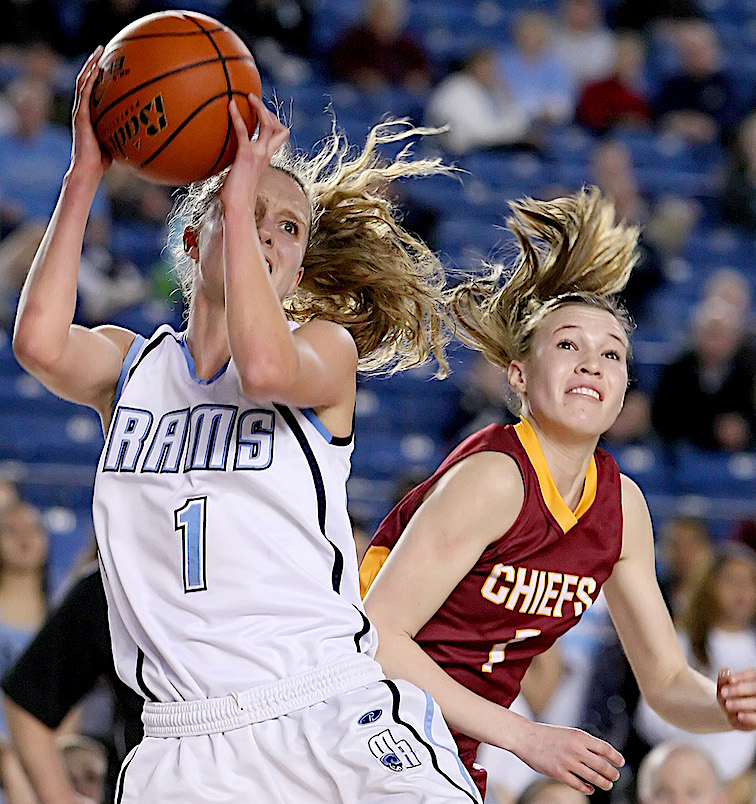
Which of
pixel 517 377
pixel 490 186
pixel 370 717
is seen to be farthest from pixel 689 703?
pixel 490 186

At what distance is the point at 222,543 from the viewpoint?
98.1 inches

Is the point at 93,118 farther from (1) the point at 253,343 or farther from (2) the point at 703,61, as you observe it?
(2) the point at 703,61

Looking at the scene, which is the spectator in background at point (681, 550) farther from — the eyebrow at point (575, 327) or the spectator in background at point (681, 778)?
the eyebrow at point (575, 327)

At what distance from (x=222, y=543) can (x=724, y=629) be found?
3.48m

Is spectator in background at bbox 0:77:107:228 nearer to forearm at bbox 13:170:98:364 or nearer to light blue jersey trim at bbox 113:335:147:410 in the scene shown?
light blue jersey trim at bbox 113:335:147:410

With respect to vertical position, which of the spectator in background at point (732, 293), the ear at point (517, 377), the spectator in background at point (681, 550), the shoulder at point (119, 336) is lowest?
the spectator in background at point (681, 550)

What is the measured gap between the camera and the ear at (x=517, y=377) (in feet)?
10.7

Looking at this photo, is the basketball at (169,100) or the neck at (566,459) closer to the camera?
the basketball at (169,100)

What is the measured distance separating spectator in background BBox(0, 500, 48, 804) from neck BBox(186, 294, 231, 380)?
93.4 inches

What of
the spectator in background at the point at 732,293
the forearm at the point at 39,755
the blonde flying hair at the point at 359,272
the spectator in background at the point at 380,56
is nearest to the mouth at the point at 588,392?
the blonde flying hair at the point at 359,272

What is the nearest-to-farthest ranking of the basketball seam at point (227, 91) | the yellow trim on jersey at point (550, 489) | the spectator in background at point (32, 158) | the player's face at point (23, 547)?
the basketball seam at point (227, 91) → the yellow trim on jersey at point (550, 489) → the player's face at point (23, 547) → the spectator in background at point (32, 158)

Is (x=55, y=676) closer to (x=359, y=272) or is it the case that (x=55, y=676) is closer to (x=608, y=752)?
(x=359, y=272)

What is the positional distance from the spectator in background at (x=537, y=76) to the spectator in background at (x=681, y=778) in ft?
24.7

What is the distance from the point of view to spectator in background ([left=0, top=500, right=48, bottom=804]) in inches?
187
